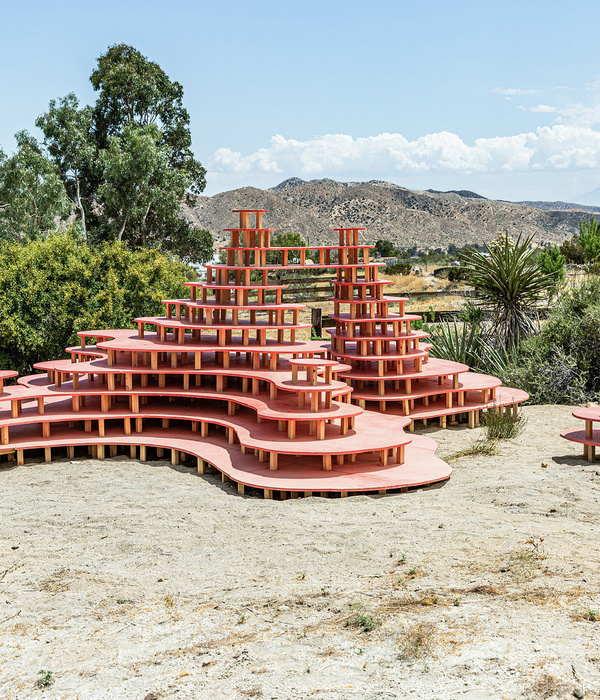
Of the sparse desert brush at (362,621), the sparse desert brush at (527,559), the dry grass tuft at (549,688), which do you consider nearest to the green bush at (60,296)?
the sparse desert brush at (527,559)

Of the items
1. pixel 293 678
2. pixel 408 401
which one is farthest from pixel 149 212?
pixel 293 678

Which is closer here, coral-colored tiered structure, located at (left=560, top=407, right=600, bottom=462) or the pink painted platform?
the pink painted platform

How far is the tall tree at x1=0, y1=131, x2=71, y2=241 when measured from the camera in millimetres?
25844

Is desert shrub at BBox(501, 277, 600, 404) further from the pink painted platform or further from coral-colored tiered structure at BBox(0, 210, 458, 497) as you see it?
coral-colored tiered structure at BBox(0, 210, 458, 497)

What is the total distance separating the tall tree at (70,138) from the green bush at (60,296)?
12698 mm

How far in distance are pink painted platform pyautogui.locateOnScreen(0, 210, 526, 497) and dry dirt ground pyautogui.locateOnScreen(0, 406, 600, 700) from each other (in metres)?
0.76

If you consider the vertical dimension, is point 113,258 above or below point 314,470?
above

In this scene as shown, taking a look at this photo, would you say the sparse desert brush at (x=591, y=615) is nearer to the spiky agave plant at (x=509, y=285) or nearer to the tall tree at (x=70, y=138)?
the spiky agave plant at (x=509, y=285)

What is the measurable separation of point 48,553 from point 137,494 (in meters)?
1.91

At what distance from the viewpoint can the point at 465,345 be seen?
14688mm

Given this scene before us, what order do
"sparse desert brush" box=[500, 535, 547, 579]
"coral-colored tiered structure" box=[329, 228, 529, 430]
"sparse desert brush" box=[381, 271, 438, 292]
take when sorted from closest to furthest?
"sparse desert brush" box=[500, 535, 547, 579], "coral-colored tiered structure" box=[329, 228, 529, 430], "sparse desert brush" box=[381, 271, 438, 292]

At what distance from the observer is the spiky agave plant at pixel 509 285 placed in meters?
14.3

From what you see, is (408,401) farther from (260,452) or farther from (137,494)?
(137,494)

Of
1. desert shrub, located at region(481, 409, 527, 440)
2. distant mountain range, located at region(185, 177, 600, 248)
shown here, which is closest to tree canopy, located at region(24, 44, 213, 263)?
desert shrub, located at region(481, 409, 527, 440)
